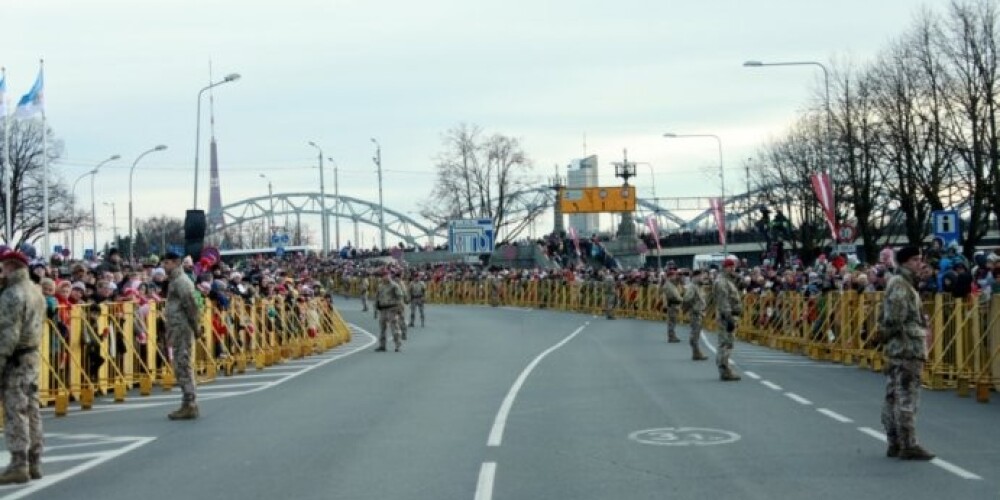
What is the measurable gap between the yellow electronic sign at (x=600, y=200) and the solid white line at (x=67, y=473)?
7156 centimetres

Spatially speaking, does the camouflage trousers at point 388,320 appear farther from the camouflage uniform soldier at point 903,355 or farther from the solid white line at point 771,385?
the camouflage uniform soldier at point 903,355

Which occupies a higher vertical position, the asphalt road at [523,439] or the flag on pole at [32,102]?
the flag on pole at [32,102]

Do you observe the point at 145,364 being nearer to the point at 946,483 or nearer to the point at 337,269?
the point at 946,483

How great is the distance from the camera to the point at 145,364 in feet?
64.2

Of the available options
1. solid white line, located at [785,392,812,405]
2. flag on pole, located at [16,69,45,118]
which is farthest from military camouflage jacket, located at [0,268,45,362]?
flag on pole, located at [16,69,45,118]

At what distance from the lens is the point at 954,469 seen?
10227mm

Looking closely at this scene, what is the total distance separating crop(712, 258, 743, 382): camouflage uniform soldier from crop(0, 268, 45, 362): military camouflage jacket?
11492 mm

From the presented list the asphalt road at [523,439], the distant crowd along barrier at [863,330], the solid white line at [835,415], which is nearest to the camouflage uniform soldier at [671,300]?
the distant crowd along barrier at [863,330]

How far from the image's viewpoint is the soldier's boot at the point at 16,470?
33.4 ft

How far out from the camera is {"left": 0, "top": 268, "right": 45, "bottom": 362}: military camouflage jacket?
10.2m

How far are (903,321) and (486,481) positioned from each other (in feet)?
13.6

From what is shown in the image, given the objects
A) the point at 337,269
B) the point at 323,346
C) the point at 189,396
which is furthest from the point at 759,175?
the point at 189,396

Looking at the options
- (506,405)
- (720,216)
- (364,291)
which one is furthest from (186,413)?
(720,216)

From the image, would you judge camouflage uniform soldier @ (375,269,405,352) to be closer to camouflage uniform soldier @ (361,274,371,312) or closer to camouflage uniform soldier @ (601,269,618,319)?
camouflage uniform soldier @ (601,269,618,319)
